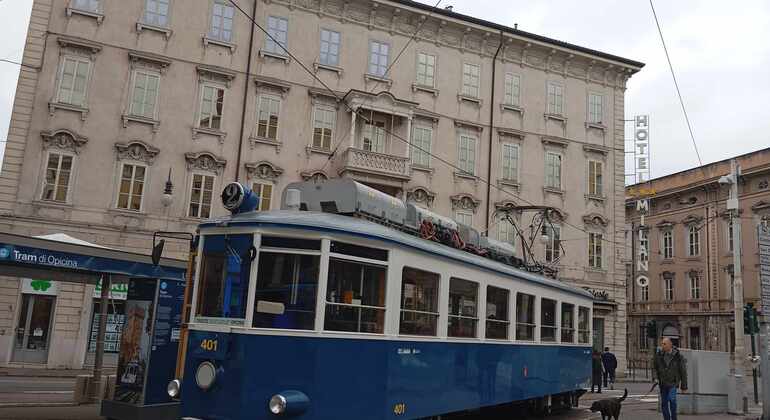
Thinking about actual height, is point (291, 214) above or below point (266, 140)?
below

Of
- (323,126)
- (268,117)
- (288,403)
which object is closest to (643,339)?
(323,126)

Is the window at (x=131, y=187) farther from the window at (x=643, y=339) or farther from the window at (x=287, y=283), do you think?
the window at (x=643, y=339)

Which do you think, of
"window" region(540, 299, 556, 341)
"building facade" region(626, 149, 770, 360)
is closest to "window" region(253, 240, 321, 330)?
"window" region(540, 299, 556, 341)

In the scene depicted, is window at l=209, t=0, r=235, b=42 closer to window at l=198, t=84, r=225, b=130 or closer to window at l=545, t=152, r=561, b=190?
window at l=198, t=84, r=225, b=130

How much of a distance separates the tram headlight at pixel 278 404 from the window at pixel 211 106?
17.1 m

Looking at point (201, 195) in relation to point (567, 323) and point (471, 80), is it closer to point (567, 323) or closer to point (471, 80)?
point (471, 80)

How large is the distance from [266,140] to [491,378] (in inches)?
593

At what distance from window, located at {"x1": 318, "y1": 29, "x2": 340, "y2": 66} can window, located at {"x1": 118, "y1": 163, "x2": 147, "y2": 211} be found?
7465 mm

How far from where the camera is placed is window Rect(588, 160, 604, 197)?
28.5m

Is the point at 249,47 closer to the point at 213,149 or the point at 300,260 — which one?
the point at 213,149

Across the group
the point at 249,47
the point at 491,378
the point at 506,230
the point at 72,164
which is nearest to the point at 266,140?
the point at 249,47

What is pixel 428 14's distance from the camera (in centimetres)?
2552

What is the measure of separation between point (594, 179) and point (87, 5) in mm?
20458

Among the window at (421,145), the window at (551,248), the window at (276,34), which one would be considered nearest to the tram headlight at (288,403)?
the window at (276,34)
